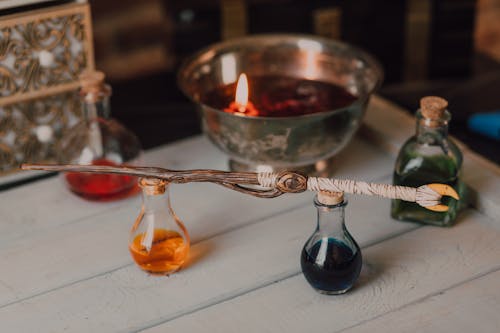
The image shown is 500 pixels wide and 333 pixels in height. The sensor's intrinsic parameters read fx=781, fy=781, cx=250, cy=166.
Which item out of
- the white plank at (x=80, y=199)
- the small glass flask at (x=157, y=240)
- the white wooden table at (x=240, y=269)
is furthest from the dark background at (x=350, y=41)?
the small glass flask at (x=157, y=240)

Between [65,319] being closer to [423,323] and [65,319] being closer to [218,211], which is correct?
[218,211]

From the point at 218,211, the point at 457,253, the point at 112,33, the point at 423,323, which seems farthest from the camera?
Answer: the point at 112,33

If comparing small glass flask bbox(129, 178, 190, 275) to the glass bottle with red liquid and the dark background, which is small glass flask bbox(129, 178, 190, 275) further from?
the dark background

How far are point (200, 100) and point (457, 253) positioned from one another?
14.7 inches

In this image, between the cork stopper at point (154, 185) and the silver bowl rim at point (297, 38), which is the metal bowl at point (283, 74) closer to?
the silver bowl rim at point (297, 38)

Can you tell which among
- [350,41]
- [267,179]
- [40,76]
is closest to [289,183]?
[267,179]

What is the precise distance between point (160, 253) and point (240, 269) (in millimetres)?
89

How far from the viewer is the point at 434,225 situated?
921 millimetres

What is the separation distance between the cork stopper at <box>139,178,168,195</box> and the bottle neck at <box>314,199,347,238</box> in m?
0.16

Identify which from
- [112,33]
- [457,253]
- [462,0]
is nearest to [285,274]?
[457,253]

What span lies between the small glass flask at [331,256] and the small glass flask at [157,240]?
Answer: 0.14 metres

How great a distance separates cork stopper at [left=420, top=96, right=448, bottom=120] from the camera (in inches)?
33.3

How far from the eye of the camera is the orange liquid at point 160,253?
84 centimetres

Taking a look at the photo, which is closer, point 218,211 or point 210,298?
point 210,298
